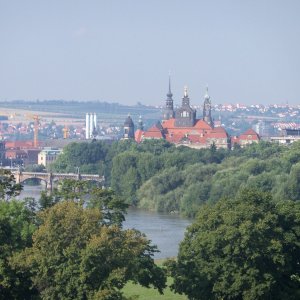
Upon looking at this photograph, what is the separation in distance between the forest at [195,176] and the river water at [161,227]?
67.1 inches

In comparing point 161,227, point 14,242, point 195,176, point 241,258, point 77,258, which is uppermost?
point 14,242

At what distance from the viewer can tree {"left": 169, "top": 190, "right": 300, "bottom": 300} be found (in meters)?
30.2

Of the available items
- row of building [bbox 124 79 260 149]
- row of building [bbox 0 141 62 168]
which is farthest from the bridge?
row of building [bbox 0 141 62 168]

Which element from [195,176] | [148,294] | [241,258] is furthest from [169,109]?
[241,258]

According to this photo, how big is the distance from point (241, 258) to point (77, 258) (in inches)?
167

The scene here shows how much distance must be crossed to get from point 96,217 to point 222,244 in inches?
131

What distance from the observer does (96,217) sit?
2877cm

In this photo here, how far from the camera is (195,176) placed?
72.0 meters

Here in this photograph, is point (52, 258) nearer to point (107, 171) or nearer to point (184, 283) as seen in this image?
point (184, 283)

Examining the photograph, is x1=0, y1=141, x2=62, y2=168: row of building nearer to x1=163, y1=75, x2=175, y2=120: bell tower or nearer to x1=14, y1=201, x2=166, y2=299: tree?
x1=163, y1=75, x2=175, y2=120: bell tower

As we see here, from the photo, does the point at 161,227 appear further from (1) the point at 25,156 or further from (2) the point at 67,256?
(1) the point at 25,156

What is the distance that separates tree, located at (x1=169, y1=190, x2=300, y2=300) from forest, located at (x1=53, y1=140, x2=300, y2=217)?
22760 mm

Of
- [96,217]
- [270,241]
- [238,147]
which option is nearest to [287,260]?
[270,241]

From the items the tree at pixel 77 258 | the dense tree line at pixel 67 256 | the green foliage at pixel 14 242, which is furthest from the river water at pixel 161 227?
the tree at pixel 77 258
